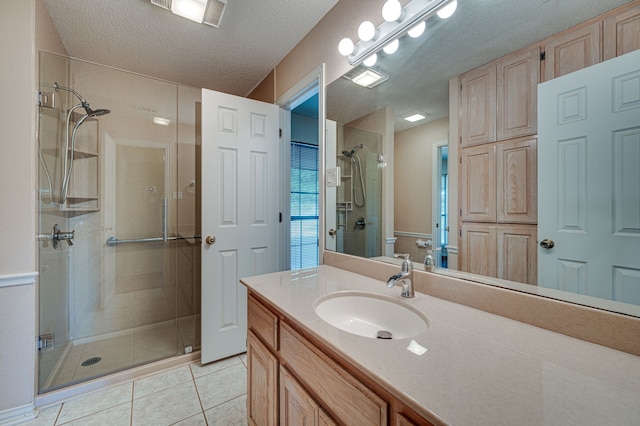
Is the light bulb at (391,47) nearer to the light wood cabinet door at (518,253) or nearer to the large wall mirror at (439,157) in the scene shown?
the large wall mirror at (439,157)

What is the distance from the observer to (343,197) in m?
1.65

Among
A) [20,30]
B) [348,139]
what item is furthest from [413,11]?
[20,30]

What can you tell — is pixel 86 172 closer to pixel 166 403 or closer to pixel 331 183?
pixel 166 403

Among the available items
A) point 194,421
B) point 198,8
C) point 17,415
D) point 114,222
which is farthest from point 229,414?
point 198,8

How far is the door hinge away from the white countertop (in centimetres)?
178

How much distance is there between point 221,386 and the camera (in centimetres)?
171

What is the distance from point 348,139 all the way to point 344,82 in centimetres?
35

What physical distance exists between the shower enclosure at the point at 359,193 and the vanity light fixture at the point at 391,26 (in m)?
0.41

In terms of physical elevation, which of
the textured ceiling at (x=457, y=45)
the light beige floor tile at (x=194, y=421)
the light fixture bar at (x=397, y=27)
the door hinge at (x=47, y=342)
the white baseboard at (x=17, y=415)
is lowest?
the light beige floor tile at (x=194, y=421)

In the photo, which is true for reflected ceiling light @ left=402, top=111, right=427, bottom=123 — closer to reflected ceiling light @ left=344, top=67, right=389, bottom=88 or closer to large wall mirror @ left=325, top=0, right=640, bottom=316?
large wall mirror @ left=325, top=0, right=640, bottom=316

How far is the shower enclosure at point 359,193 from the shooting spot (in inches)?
55.3

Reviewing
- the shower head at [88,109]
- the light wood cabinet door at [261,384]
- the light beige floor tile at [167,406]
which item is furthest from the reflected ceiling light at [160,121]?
the light beige floor tile at [167,406]

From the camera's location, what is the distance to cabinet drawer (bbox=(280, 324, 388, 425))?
23.1 inches

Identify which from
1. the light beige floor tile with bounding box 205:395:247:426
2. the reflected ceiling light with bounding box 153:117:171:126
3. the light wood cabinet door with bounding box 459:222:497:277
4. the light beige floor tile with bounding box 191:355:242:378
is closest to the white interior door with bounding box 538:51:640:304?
the light wood cabinet door with bounding box 459:222:497:277
